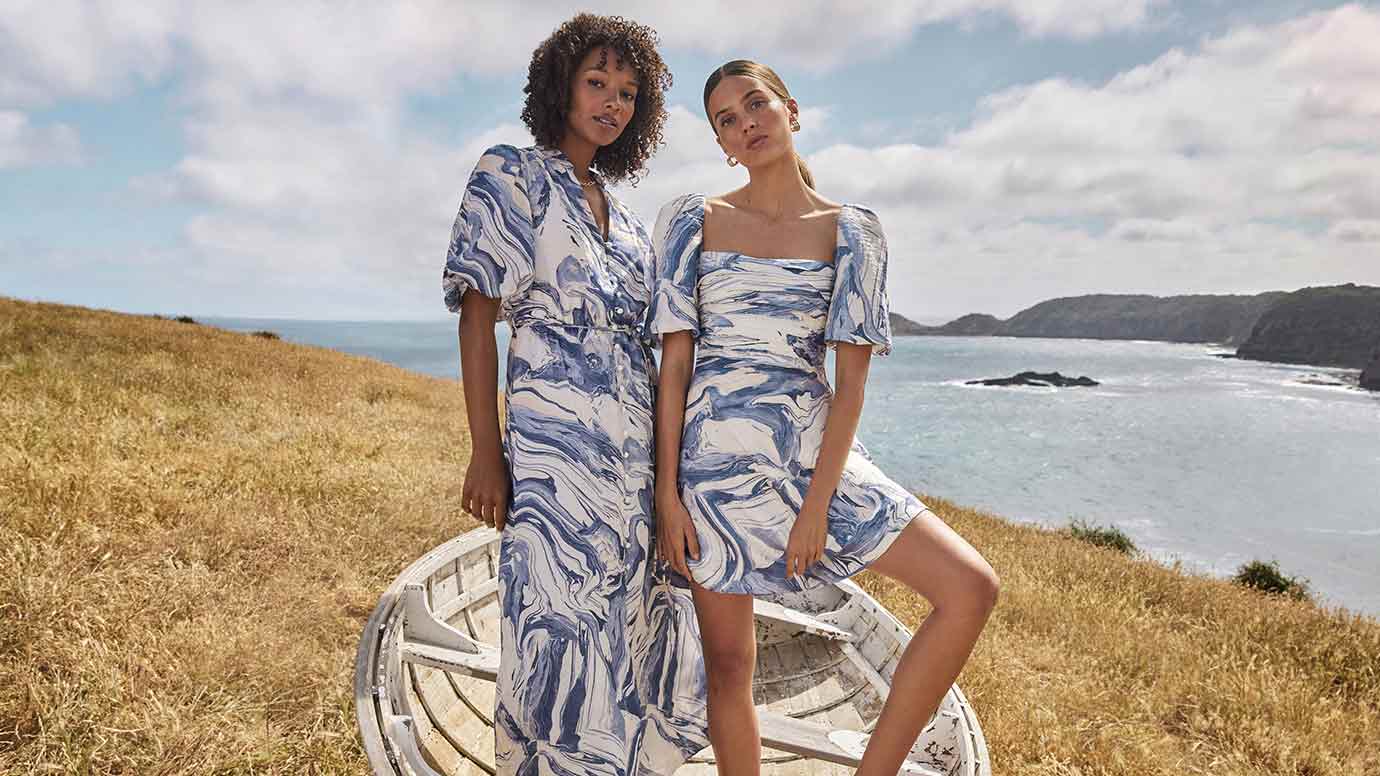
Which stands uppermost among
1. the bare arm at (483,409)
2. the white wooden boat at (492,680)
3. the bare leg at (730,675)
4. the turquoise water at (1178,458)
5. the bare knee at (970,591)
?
the bare arm at (483,409)

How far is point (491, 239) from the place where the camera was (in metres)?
2.55

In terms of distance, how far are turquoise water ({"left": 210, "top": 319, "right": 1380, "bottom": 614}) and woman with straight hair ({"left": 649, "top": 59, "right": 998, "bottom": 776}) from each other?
32901mm

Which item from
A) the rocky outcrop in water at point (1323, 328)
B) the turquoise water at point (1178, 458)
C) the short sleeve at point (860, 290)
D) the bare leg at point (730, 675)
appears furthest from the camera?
the rocky outcrop in water at point (1323, 328)

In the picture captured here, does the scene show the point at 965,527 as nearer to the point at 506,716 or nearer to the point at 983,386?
the point at 506,716

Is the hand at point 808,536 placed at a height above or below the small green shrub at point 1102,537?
above

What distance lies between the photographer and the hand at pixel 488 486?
2.63 m

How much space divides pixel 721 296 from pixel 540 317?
0.66 m

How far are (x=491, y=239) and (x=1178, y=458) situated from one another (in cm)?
10381

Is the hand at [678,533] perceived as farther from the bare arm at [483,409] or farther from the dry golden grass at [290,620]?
the dry golden grass at [290,620]

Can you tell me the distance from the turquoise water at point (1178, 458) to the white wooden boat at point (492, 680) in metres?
30.9

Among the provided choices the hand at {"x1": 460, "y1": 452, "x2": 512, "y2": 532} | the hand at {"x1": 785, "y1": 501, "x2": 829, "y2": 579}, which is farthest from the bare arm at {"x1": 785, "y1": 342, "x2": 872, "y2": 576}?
the hand at {"x1": 460, "y1": 452, "x2": 512, "y2": 532}

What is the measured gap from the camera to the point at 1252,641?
6.97 meters

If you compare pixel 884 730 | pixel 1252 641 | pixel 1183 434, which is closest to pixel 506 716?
pixel 884 730

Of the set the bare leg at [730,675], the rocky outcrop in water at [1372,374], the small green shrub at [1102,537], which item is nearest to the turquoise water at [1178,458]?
the rocky outcrop in water at [1372,374]
